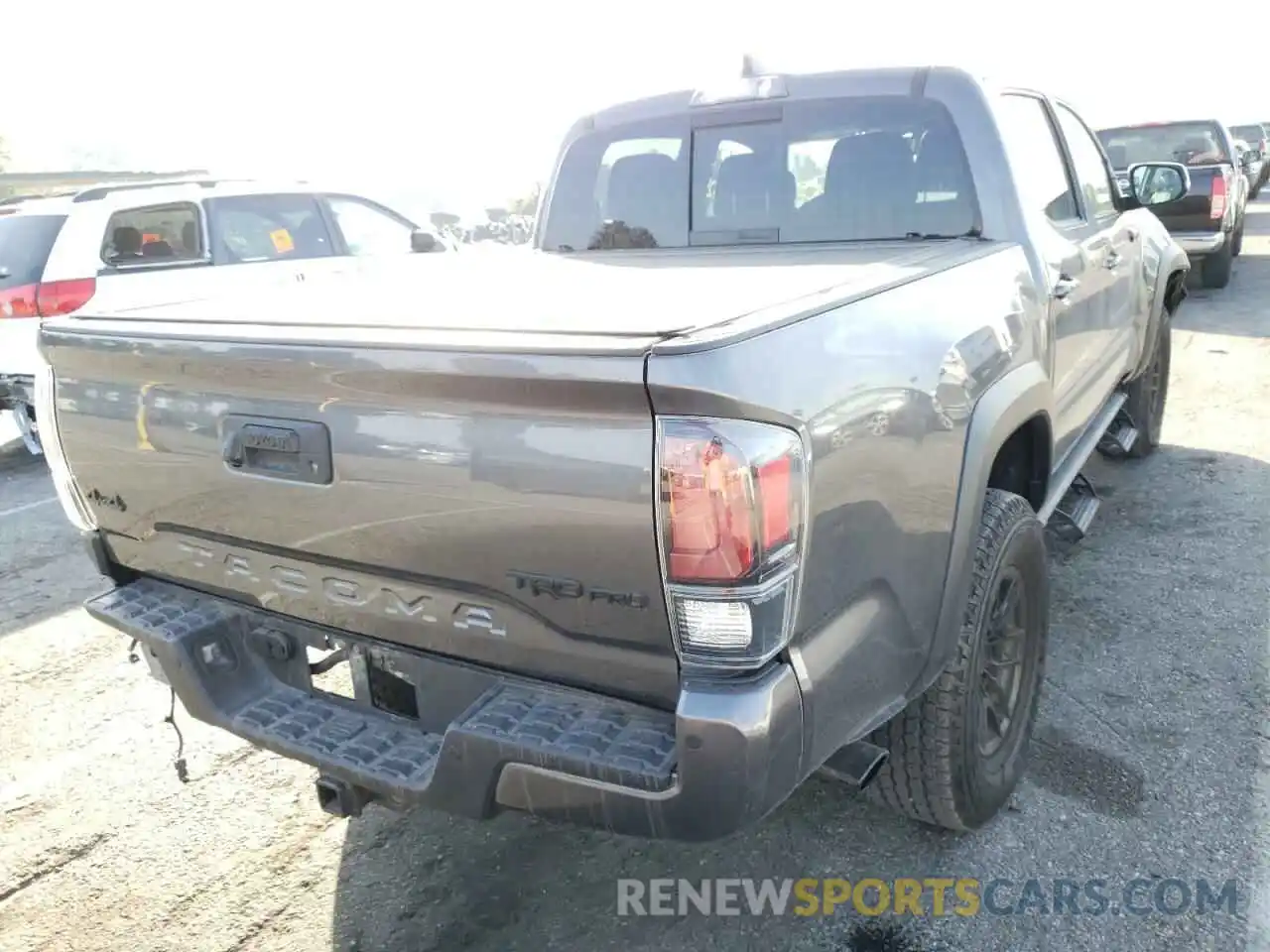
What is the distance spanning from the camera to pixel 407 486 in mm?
1854

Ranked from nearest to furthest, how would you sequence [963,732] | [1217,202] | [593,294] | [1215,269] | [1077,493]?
[593,294] → [963,732] → [1077,493] → [1217,202] → [1215,269]

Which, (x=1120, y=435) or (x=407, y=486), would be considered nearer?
(x=407, y=486)

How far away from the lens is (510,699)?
1.91 meters

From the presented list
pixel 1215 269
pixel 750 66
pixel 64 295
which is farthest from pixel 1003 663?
pixel 1215 269

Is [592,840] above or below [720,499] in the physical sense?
below

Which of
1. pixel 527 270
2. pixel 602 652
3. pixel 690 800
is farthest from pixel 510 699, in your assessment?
pixel 527 270

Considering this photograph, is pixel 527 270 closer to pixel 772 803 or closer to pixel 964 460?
pixel 964 460

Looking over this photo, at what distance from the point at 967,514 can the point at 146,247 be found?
6.48 m

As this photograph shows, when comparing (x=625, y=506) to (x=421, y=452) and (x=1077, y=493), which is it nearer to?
(x=421, y=452)

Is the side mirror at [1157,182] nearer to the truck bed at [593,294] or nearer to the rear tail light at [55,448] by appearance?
the truck bed at [593,294]

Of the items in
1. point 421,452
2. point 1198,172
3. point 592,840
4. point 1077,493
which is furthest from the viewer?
point 1198,172

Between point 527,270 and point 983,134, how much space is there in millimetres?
1392

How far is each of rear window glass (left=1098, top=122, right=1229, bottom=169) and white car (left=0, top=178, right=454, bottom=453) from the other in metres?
7.16

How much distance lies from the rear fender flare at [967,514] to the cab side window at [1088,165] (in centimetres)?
183
